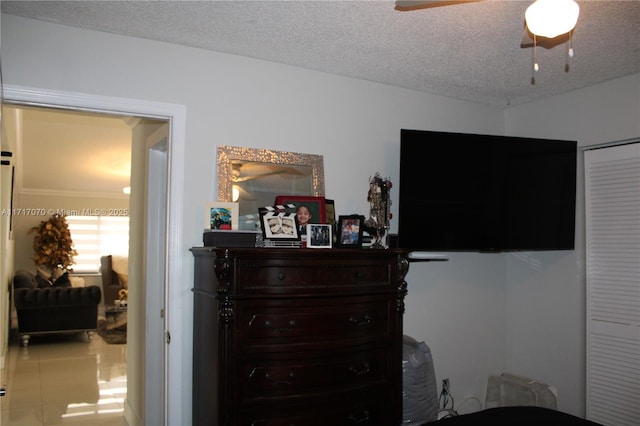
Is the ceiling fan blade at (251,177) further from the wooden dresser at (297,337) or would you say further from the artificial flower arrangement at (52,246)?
the artificial flower arrangement at (52,246)

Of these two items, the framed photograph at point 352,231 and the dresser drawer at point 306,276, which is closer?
the dresser drawer at point 306,276

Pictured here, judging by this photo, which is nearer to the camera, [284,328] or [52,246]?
[284,328]

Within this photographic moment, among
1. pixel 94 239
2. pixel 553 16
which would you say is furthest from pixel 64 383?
pixel 553 16

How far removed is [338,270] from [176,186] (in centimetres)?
101

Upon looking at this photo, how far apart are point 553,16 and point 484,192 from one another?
1.80 meters

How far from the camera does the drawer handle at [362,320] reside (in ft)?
8.57

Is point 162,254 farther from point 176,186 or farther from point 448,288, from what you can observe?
point 448,288

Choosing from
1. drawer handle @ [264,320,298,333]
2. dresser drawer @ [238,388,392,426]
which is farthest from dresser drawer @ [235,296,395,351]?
dresser drawer @ [238,388,392,426]

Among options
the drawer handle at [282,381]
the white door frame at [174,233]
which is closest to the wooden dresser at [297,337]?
the drawer handle at [282,381]

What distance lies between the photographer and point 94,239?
9734 millimetres

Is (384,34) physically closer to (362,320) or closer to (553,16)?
(553,16)

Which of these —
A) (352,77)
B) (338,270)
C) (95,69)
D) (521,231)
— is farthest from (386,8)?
(521,231)

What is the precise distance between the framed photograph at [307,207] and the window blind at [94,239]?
7.48 meters

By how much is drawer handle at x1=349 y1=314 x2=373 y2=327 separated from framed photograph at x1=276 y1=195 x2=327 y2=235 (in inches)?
23.4
